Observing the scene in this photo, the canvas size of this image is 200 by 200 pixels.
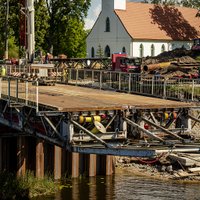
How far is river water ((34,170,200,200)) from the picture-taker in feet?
90.7

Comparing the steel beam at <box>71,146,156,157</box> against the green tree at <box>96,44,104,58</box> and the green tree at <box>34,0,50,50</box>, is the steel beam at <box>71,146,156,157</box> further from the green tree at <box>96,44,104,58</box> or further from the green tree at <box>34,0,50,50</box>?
the green tree at <box>96,44,104,58</box>

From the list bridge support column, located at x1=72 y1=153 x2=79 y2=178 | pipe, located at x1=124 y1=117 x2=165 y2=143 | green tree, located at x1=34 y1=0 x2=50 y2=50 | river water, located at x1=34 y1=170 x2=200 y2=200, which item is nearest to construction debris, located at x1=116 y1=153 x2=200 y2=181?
river water, located at x1=34 y1=170 x2=200 y2=200

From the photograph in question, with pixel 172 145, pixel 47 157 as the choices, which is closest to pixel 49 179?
pixel 47 157

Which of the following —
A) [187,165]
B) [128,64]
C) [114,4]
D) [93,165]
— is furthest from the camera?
[114,4]

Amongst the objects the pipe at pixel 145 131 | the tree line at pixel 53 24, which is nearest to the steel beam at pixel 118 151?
the pipe at pixel 145 131

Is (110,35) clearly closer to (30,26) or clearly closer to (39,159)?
(30,26)

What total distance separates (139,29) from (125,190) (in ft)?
176

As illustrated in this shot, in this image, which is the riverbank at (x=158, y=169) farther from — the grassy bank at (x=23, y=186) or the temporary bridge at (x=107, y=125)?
the temporary bridge at (x=107, y=125)

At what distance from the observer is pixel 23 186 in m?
26.8

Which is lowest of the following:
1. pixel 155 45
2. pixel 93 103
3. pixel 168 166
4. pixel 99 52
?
pixel 168 166

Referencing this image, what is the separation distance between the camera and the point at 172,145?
17.6 meters

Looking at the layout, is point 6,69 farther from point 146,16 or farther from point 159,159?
point 146,16

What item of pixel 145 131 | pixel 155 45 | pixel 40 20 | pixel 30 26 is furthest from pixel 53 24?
pixel 145 131

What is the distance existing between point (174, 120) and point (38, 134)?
5305 millimetres
